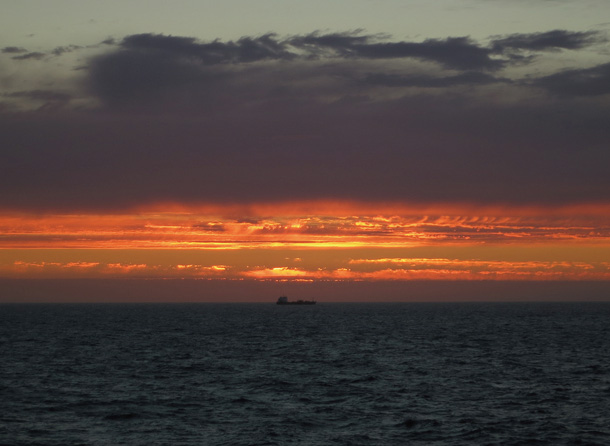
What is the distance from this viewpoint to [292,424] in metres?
41.2

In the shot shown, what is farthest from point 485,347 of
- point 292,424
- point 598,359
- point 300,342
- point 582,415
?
point 292,424

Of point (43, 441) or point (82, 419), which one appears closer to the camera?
point (43, 441)

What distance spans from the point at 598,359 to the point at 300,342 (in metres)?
42.6

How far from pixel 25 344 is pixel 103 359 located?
2657cm

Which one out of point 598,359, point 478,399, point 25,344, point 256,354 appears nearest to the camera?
point 478,399

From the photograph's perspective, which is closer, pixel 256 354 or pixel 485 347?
pixel 256 354

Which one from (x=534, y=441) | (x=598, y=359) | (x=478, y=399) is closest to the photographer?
(x=534, y=441)

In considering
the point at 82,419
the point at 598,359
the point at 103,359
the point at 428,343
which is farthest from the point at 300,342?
the point at 82,419

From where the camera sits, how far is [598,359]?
7412cm

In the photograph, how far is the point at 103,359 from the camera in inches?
3024

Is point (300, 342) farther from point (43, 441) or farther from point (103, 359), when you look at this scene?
point (43, 441)

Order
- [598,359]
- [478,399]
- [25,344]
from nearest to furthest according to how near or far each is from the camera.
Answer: [478,399], [598,359], [25,344]

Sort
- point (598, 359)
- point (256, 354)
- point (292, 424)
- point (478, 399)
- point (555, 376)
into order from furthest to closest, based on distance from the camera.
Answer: point (256, 354) < point (598, 359) < point (555, 376) < point (478, 399) < point (292, 424)

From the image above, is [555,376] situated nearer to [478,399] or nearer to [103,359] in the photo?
[478,399]
